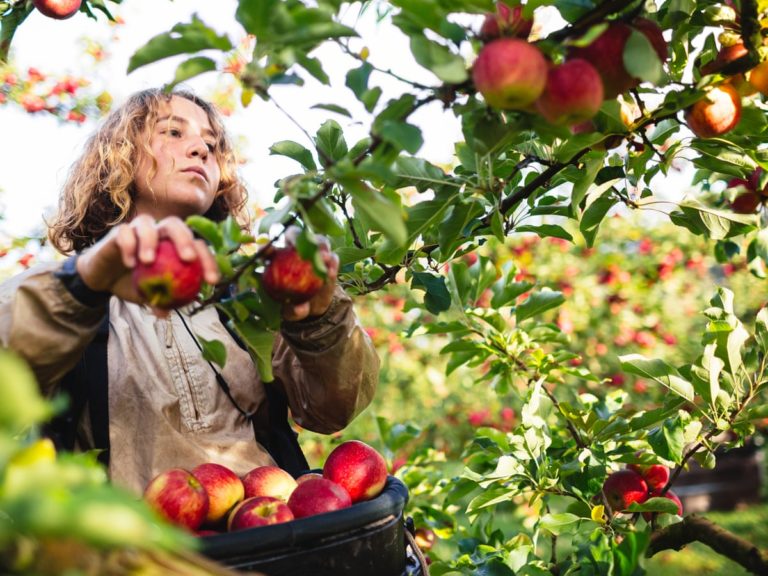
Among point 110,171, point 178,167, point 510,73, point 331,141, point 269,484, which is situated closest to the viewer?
point 510,73

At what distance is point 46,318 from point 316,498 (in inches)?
16.6

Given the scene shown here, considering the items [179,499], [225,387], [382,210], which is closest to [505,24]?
[382,210]

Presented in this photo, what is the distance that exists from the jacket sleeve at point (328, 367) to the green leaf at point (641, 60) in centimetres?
55

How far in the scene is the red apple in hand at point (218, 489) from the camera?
106 cm

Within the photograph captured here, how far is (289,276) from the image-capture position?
90 centimetres

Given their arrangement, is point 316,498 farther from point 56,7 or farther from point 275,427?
point 56,7

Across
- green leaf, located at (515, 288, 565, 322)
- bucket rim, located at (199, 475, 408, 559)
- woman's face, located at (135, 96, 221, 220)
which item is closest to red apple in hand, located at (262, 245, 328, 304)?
bucket rim, located at (199, 475, 408, 559)

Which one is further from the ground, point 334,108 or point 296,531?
point 334,108

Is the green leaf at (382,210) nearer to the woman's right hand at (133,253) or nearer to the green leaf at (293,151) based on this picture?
the woman's right hand at (133,253)

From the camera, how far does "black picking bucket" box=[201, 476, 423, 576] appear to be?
2.73ft

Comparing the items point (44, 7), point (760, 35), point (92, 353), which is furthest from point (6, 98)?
point (760, 35)

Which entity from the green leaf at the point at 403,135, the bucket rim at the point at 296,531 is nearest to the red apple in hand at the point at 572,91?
the green leaf at the point at 403,135

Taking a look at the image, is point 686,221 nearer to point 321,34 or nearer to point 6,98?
point 321,34

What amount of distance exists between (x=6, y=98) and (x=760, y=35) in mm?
3848
